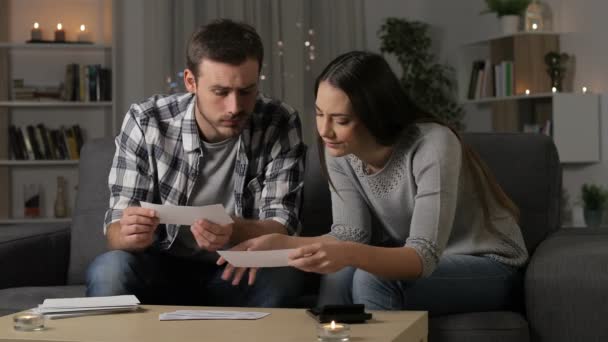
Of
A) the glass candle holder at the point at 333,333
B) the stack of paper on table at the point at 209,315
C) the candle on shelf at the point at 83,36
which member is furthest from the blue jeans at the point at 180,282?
the candle on shelf at the point at 83,36

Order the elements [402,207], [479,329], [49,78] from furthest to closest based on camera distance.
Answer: [49,78]
[402,207]
[479,329]

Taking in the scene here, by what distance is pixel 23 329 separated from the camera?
180 centimetres

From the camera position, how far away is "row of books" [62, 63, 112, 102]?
6016 mm

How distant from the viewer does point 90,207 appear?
2.87 m

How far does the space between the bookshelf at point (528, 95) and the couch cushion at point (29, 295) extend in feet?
10.8

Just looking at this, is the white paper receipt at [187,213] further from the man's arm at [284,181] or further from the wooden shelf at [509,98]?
the wooden shelf at [509,98]

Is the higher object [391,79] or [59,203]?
[391,79]

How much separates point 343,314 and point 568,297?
0.61m

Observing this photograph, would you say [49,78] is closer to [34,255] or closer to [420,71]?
[420,71]

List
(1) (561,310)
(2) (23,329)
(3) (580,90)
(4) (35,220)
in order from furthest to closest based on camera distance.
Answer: (4) (35,220), (3) (580,90), (1) (561,310), (2) (23,329)

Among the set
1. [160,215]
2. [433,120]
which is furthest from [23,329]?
[433,120]

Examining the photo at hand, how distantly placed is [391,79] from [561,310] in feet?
2.10

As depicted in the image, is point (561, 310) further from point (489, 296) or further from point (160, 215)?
point (160, 215)

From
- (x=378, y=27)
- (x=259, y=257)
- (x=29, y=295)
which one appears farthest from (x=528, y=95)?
(x=259, y=257)
